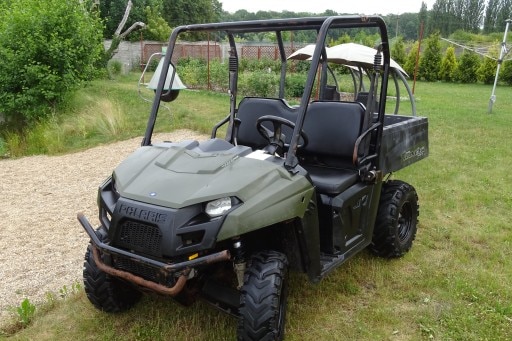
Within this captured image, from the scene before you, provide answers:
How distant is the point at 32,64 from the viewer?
1049 cm

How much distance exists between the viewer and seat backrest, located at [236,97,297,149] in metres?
3.51

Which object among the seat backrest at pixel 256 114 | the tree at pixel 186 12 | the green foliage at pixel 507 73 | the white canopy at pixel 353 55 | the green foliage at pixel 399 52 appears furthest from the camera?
the tree at pixel 186 12

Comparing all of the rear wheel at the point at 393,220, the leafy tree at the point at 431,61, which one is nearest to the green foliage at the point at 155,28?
the leafy tree at the point at 431,61

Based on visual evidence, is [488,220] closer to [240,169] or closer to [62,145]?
[240,169]

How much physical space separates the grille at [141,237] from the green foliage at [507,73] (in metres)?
22.7

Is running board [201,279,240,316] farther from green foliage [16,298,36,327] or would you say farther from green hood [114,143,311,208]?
green foliage [16,298,36,327]

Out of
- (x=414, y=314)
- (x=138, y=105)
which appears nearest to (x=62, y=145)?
(x=138, y=105)

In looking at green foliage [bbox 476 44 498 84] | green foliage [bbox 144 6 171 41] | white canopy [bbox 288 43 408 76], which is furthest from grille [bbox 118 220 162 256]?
green foliage [bbox 144 6 171 41]

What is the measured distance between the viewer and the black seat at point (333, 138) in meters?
3.29

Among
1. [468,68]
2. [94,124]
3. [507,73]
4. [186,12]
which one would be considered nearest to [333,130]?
[94,124]

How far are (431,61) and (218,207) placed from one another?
2339cm

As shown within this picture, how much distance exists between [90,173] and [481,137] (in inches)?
253

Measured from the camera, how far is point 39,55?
10750 mm

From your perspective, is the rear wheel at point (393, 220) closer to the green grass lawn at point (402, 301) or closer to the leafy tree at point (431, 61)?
the green grass lawn at point (402, 301)
